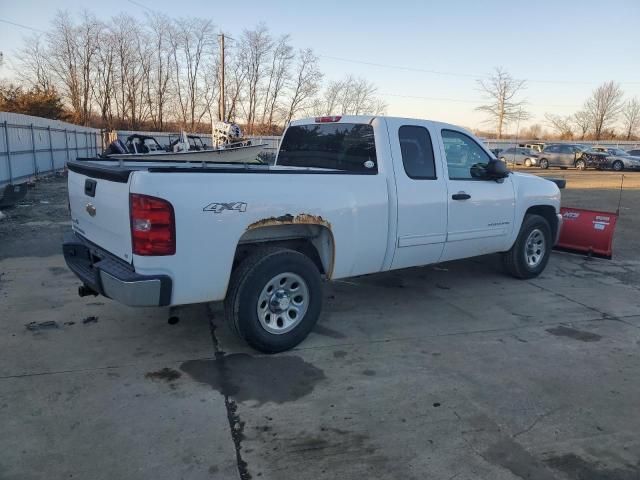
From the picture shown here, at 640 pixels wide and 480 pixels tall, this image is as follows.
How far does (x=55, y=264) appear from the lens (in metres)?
6.84

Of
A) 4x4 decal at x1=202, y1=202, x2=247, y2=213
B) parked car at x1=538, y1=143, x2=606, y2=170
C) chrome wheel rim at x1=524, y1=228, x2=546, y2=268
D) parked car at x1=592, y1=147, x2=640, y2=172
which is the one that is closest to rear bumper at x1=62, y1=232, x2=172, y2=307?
4x4 decal at x1=202, y1=202, x2=247, y2=213

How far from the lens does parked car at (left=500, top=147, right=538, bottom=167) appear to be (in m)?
34.9

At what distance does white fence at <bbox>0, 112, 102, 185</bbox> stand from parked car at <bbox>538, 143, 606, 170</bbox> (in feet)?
95.0

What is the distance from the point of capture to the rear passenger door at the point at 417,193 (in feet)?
15.5

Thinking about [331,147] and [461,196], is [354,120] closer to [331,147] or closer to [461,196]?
[331,147]

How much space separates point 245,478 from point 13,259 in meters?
5.99

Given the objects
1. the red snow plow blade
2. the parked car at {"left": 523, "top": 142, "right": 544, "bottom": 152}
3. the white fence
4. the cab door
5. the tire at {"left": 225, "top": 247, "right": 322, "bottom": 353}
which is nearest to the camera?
the tire at {"left": 225, "top": 247, "right": 322, "bottom": 353}

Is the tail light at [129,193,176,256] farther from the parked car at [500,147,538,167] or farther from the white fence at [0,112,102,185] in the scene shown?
the parked car at [500,147,538,167]

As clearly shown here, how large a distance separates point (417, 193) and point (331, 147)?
1025 mm

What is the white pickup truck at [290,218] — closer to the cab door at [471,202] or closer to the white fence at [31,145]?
the cab door at [471,202]

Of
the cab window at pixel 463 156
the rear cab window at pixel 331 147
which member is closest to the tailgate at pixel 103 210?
the rear cab window at pixel 331 147

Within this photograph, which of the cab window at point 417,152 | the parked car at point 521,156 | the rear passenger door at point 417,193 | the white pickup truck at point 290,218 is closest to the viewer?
the white pickup truck at point 290,218

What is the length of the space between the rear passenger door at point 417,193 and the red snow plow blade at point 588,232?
13.5ft

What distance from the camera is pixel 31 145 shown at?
17.3 meters
